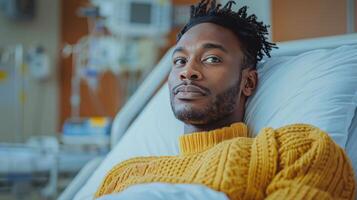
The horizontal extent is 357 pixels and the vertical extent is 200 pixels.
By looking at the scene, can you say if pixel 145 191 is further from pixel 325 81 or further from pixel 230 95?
pixel 325 81

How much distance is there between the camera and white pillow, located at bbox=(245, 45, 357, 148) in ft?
3.87

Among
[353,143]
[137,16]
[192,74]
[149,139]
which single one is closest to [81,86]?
[137,16]

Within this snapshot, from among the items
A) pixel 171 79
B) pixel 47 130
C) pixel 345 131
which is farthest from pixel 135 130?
pixel 47 130

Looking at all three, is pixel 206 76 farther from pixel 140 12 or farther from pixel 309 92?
pixel 140 12

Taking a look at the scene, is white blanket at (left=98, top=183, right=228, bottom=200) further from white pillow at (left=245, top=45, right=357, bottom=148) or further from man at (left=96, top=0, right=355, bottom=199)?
white pillow at (left=245, top=45, right=357, bottom=148)

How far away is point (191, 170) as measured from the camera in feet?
3.38

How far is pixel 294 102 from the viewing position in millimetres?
1264

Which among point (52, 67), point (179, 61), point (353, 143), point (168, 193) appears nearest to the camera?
point (168, 193)

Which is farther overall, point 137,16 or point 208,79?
point 137,16

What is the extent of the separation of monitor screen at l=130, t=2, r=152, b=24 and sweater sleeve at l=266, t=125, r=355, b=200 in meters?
3.14

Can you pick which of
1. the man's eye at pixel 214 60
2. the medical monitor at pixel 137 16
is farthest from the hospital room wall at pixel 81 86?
the man's eye at pixel 214 60

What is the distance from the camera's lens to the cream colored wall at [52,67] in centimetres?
426

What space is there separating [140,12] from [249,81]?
275 centimetres

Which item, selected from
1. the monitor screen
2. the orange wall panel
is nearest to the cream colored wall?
the monitor screen
